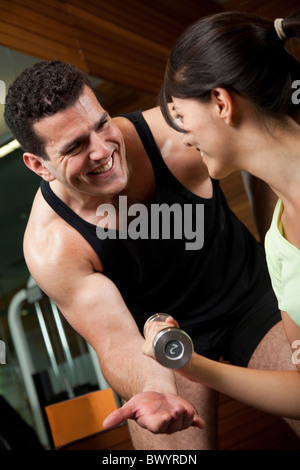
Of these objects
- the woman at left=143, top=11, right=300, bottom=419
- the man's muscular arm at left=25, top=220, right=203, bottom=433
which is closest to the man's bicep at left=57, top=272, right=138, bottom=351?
the man's muscular arm at left=25, top=220, right=203, bottom=433

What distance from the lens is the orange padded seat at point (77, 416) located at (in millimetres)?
2393

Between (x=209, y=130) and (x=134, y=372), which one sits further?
(x=134, y=372)

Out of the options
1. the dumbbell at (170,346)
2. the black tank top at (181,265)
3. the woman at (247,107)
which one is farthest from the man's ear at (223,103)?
the black tank top at (181,265)

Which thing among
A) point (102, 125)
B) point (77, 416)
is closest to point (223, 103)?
point (102, 125)

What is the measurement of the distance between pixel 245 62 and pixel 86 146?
24.7 inches

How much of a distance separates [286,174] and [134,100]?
2.31 m

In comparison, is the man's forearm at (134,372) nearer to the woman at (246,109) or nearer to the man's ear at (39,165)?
the woman at (246,109)

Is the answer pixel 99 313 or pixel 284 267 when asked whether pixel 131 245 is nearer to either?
pixel 99 313

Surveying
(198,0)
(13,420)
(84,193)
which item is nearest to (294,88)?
(84,193)

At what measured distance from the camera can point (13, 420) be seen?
7.16ft

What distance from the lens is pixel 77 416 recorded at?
2465 mm

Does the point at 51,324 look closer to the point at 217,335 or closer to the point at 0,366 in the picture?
the point at 0,366

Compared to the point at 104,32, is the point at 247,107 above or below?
above

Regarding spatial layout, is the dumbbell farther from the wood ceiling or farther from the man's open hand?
the wood ceiling
